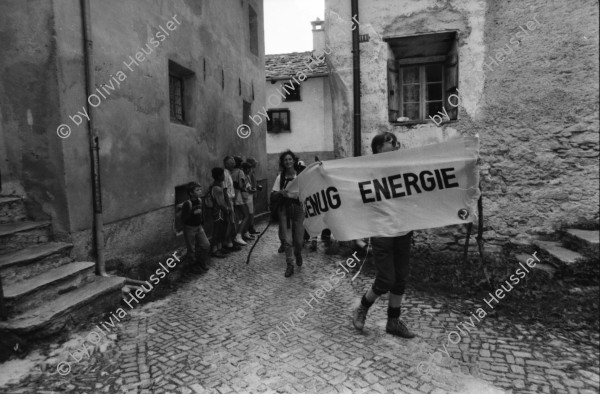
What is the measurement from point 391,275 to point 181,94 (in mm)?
6214

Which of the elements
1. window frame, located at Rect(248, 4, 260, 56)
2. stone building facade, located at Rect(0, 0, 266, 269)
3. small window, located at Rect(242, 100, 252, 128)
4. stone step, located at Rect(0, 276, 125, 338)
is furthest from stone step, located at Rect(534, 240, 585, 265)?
window frame, located at Rect(248, 4, 260, 56)

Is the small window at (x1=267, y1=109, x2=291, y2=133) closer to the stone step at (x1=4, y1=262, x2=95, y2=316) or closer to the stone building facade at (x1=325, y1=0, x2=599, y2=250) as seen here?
the stone building facade at (x1=325, y1=0, x2=599, y2=250)

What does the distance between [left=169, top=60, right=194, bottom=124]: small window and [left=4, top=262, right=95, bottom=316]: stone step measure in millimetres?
3990

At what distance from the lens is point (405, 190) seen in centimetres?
402

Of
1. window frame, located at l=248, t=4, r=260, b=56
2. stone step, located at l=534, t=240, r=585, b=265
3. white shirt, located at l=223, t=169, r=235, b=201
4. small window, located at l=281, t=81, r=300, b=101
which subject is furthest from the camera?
small window, located at l=281, t=81, r=300, b=101

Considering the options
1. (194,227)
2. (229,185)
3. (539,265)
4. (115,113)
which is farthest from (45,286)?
(539,265)

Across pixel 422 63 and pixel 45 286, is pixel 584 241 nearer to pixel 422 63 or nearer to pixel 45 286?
pixel 422 63

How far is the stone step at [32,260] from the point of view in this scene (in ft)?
13.1

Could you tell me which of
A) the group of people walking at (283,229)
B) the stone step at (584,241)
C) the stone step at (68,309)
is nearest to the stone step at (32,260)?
the stone step at (68,309)

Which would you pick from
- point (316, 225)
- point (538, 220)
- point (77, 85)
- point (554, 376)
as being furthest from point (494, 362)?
point (77, 85)

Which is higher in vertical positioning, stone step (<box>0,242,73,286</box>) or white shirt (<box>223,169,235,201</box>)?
white shirt (<box>223,169,235,201</box>)

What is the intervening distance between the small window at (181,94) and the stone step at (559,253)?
6.76 meters

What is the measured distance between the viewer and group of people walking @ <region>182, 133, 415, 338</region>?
12.4 feet

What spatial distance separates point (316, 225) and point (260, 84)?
31.7 feet
